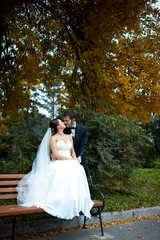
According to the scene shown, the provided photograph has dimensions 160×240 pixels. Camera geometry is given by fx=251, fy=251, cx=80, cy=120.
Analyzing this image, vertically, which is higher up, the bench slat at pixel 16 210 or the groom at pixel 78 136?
the groom at pixel 78 136

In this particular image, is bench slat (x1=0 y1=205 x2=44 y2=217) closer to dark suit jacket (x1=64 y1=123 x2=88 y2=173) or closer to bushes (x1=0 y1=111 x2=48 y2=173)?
dark suit jacket (x1=64 y1=123 x2=88 y2=173)

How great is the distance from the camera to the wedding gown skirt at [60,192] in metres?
4.15

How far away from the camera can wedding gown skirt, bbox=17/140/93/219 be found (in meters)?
4.15

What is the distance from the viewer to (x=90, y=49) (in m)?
8.74

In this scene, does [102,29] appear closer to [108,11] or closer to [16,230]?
[108,11]

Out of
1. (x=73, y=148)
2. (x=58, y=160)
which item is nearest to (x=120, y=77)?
(x=73, y=148)

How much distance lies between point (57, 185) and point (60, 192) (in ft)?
0.42

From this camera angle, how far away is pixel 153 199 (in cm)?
746

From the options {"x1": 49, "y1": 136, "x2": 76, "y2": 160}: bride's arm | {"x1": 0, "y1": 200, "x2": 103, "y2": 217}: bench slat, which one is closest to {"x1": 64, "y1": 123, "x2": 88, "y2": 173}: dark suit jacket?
{"x1": 49, "y1": 136, "x2": 76, "y2": 160}: bride's arm

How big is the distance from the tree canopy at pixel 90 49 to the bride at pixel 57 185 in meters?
3.09

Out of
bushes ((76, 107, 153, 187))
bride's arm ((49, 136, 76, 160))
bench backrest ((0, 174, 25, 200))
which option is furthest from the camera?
bushes ((76, 107, 153, 187))

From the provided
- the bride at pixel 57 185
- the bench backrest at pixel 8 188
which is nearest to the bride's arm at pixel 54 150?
the bride at pixel 57 185

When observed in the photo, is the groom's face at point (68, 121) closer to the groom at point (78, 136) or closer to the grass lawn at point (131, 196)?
the groom at point (78, 136)

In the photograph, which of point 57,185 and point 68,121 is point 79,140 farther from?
point 57,185
